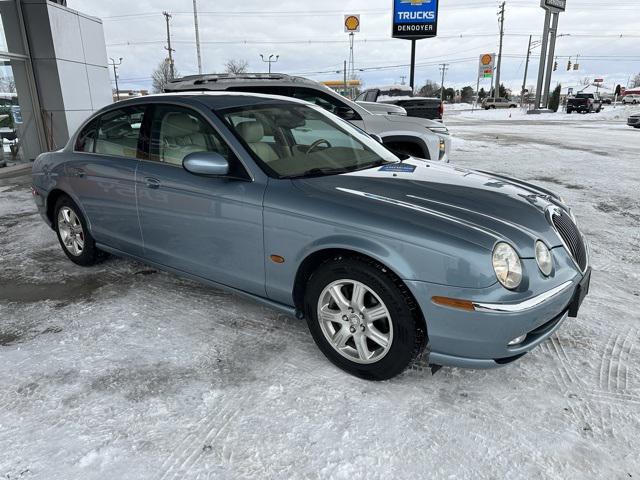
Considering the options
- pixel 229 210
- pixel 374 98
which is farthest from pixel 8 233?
pixel 374 98

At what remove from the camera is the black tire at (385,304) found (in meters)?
2.36

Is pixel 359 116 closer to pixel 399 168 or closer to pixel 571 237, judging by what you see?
pixel 399 168

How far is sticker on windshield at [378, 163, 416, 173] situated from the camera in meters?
3.21

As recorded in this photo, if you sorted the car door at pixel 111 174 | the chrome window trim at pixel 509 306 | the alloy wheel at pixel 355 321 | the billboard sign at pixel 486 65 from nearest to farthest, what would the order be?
1. the chrome window trim at pixel 509 306
2. the alloy wheel at pixel 355 321
3. the car door at pixel 111 174
4. the billboard sign at pixel 486 65

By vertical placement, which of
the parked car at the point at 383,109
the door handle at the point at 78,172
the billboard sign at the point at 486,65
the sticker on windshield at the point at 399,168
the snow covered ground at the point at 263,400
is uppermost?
the billboard sign at the point at 486,65

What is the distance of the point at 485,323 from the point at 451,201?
0.72 meters

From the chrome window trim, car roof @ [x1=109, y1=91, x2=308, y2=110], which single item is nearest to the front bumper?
the chrome window trim

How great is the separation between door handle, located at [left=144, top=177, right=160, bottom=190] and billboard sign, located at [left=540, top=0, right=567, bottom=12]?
1610 inches

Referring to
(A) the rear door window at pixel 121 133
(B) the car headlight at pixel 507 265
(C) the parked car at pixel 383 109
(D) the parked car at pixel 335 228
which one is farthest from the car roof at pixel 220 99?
(C) the parked car at pixel 383 109

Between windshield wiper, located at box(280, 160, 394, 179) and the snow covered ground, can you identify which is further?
windshield wiper, located at box(280, 160, 394, 179)

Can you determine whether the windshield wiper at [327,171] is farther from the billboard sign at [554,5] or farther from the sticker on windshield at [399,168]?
the billboard sign at [554,5]

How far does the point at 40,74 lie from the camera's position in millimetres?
10680

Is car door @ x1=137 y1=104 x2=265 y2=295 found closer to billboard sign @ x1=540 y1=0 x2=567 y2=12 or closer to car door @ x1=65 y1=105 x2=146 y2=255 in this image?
car door @ x1=65 y1=105 x2=146 y2=255

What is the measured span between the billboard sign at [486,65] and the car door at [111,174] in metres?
65.2
